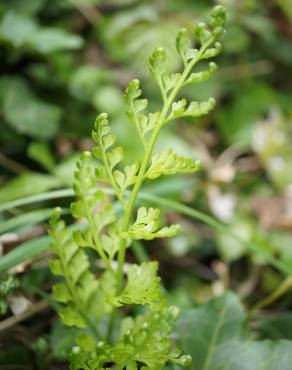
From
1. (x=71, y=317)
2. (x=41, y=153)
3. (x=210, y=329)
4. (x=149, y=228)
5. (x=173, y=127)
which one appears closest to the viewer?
(x=149, y=228)

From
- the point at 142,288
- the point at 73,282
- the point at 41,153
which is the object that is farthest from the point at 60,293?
the point at 41,153

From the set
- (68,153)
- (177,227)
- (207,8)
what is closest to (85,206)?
(177,227)

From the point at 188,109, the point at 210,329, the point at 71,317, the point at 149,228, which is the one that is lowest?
the point at 210,329

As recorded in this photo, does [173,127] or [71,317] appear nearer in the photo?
[71,317]

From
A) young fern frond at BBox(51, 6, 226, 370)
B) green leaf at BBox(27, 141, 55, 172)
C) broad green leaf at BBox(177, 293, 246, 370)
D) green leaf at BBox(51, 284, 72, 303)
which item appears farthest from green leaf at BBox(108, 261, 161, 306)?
green leaf at BBox(27, 141, 55, 172)

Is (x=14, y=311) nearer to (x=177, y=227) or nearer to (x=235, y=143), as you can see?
(x=177, y=227)

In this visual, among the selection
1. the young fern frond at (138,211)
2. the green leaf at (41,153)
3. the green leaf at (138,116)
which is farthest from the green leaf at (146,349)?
the green leaf at (41,153)

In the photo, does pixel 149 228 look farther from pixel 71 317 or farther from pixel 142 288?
pixel 71 317

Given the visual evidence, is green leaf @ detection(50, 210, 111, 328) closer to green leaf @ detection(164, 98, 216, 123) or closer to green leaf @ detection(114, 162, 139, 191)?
green leaf @ detection(114, 162, 139, 191)
